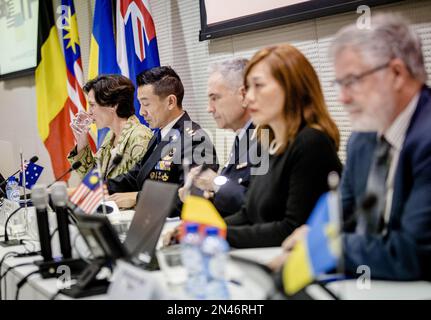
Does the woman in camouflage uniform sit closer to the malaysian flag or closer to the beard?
the malaysian flag

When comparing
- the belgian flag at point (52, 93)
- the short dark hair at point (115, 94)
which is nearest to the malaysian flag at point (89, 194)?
the short dark hair at point (115, 94)

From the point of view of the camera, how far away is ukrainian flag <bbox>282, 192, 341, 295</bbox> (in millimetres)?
1026

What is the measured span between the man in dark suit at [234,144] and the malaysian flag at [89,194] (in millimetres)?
523

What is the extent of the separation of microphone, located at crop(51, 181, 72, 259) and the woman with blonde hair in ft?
1.69

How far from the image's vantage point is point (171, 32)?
404 cm

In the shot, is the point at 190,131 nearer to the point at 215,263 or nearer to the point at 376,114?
the point at 376,114

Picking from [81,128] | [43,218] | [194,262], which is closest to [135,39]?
[81,128]

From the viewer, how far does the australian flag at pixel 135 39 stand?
154 inches

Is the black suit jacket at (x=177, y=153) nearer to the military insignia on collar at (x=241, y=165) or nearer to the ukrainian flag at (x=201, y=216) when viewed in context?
Answer: the military insignia on collar at (x=241, y=165)

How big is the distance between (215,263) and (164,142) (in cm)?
189

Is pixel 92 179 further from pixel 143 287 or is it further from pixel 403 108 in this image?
pixel 403 108

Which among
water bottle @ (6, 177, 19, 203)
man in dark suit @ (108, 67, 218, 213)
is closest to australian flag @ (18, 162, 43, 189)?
water bottle @ (6, 177, 19, 203)
